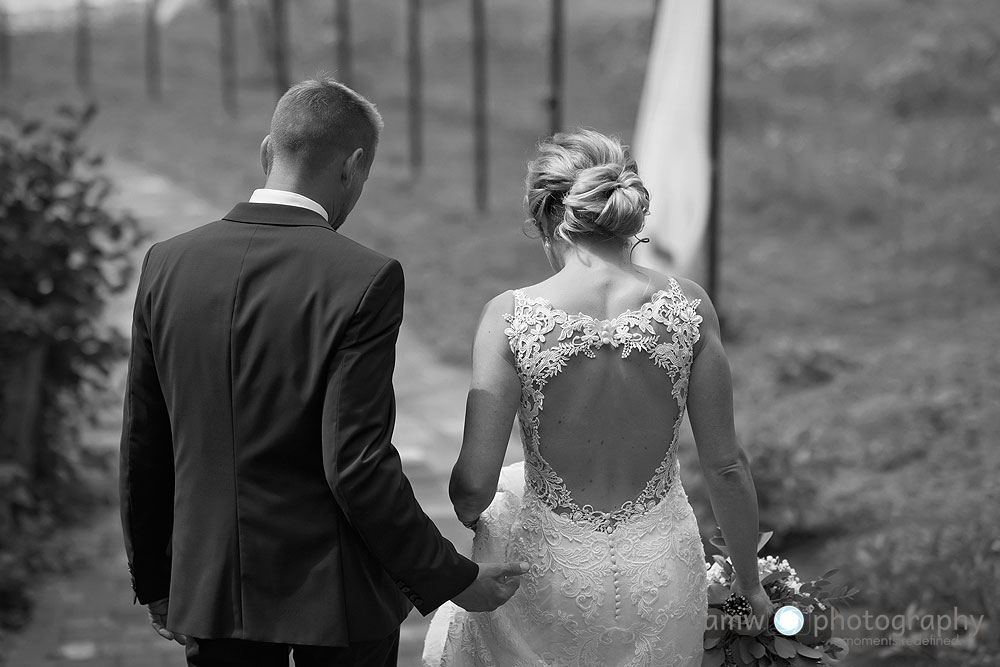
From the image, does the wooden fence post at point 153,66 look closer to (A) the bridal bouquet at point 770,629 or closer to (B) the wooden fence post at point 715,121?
(B) the wooden fence post at point 715,121

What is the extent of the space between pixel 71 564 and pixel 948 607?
166 inches

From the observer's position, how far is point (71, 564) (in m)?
5.99

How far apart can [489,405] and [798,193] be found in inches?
511

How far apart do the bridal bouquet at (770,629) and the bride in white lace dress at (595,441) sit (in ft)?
0.45

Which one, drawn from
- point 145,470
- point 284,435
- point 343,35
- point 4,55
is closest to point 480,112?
point 343,35

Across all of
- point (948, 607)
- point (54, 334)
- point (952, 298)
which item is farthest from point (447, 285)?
point (948, 607)

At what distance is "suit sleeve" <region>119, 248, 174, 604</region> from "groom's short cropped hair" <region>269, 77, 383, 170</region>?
435mm

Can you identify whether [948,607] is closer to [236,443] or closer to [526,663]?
[526,663]

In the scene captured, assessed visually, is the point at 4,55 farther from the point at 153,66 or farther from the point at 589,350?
the point at 589,350

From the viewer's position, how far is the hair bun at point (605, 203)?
2.75 m

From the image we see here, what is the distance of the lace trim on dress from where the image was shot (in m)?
2.74

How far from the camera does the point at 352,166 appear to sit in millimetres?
2676

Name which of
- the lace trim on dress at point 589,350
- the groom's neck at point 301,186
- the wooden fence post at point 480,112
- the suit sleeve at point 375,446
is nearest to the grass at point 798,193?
the wooden fence post at point 480,112

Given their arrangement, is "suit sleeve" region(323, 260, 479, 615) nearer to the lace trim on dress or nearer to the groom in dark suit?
the groom in dark suit
